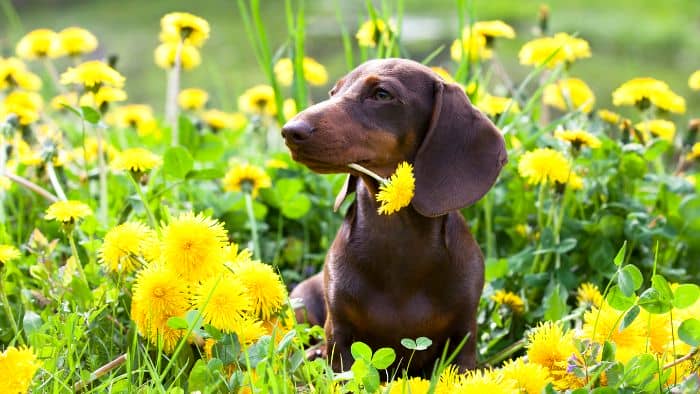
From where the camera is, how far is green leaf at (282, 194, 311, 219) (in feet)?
10.6

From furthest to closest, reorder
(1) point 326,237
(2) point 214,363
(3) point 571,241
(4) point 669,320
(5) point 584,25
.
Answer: (5) point 584,25 → (1) point 326,237 → (3) point 571,241 → (4) point 669,320 → (2) point 214,363

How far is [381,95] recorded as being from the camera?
222cm

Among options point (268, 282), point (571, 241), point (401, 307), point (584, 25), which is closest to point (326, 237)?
point (571, 241)

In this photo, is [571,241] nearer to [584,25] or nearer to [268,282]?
[268,282]

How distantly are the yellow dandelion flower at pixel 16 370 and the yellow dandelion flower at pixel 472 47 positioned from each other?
1771mm

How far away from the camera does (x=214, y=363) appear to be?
6.42 ft

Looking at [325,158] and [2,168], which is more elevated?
[325,158]

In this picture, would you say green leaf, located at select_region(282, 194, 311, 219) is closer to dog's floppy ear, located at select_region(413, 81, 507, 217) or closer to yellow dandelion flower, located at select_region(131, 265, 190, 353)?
dog's floppy ear, located at select_region(413, 81, 507, 217)

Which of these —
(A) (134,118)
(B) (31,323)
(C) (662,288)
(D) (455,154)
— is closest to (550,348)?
(C) (662,288)

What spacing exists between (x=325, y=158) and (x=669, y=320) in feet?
2.70

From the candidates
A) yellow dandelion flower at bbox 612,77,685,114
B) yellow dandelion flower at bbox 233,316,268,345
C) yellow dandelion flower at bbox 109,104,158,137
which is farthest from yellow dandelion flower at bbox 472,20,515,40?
yellow dandelion flower at bbox 233,316,268,345

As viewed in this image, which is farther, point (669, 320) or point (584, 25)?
point (584, 25)

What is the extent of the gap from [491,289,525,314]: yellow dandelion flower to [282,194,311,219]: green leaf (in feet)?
2.45

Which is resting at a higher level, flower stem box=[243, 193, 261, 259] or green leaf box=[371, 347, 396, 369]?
green leaf box=[371, 347, 396, 369]
